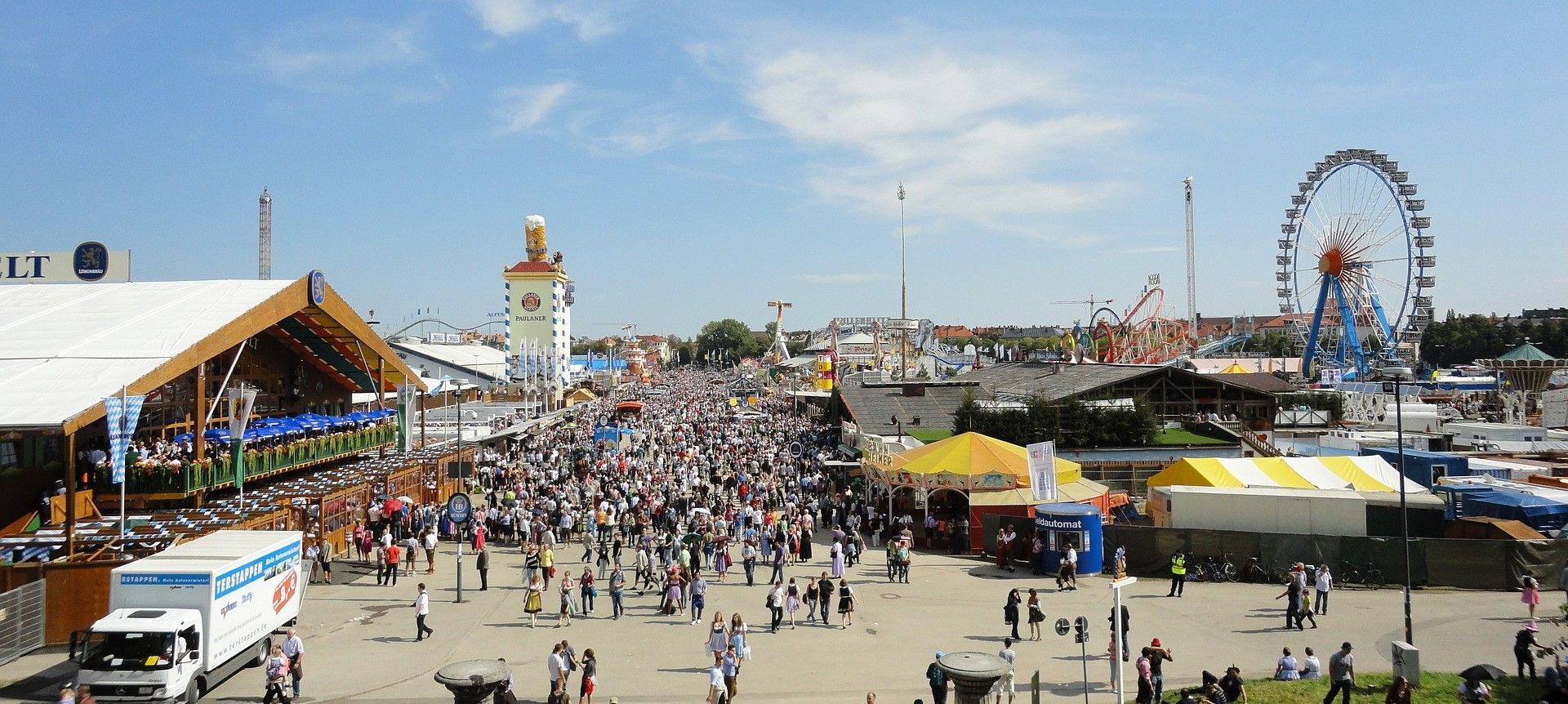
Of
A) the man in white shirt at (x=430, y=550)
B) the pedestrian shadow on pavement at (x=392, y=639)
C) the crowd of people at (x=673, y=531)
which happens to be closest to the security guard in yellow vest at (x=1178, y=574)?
the crowd of people at (x=673, y=531)

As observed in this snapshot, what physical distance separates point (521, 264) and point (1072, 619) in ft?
287

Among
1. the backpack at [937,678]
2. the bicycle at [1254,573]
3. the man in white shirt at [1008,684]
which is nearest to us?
the man in white shirt at [1008,684]

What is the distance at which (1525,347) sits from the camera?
82625mm

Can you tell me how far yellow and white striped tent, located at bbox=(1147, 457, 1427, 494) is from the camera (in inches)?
962

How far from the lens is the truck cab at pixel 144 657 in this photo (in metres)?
11.6

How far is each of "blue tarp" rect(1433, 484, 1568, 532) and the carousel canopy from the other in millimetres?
9431

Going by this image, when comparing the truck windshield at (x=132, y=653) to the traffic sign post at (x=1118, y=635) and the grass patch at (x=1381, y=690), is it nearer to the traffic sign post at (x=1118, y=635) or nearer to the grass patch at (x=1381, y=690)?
the traffic sign post at (x=1118, y=635)

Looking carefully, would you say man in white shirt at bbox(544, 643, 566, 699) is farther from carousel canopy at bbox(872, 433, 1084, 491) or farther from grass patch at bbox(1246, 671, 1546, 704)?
carousel canopy at bbox(872, 433, 1084, 491)

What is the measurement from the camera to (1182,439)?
3628 centimetres

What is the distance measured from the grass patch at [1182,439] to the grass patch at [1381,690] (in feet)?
72.2

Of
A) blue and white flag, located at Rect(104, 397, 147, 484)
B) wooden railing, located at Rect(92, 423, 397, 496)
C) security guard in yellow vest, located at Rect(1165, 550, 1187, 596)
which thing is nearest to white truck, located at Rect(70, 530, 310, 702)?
blue and white flag, located at Rect(104, 397, 147, 484)

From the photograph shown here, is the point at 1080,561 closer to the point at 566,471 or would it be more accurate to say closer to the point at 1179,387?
the point at 566,471

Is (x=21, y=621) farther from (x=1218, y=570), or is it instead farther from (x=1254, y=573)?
(x=1254, y=573)

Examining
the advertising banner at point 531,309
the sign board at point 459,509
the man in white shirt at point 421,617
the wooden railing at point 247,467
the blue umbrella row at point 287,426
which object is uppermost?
the advertising banner at point 531,309
